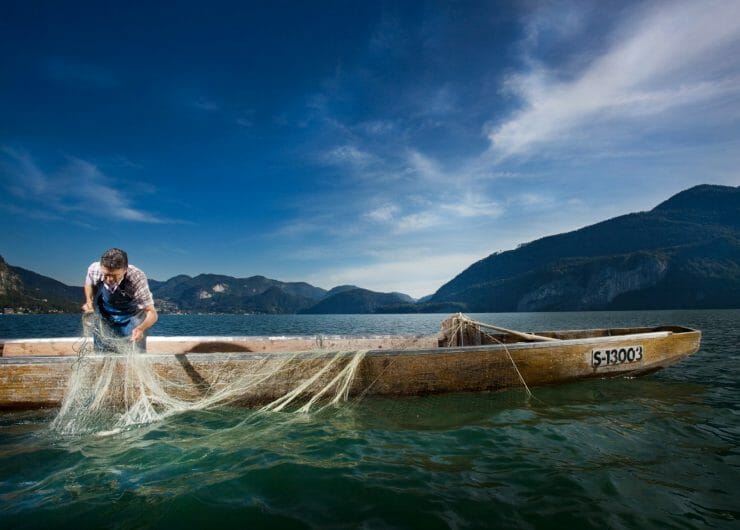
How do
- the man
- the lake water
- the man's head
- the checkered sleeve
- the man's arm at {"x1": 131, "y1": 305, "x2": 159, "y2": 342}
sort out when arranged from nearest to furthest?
the lake water < the man's head < the man < the man's arm at {"x1": 131, "y1": 305, "x2": 159, "y2": 342} < the checkered sleeve

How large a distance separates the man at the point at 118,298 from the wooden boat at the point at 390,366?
0.61 metres

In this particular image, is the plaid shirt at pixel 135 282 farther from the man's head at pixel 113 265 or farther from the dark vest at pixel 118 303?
the man's head at pixel 113 265

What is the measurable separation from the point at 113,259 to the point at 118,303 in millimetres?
1076

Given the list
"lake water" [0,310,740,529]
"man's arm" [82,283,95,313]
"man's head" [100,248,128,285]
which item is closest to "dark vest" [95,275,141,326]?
"man's arm" [82,283,95,313]

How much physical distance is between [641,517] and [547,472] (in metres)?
1.00

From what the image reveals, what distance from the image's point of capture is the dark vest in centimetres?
659

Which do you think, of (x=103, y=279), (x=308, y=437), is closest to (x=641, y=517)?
(x=308, y=437)

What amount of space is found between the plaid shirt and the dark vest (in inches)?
2.2

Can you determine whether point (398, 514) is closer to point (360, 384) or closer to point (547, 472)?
point (547, 472)

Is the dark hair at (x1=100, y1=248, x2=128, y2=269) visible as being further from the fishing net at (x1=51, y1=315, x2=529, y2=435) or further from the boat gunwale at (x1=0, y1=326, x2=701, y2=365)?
the boat gunwale at (x1=0, y1=326, x2=701, y2=365)

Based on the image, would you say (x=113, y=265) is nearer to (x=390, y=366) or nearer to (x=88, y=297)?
(x=88, y=297)

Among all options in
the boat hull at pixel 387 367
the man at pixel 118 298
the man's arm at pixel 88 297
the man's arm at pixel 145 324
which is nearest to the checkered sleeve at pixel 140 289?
the man at pixel 118 298

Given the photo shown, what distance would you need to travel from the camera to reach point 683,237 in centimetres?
19712

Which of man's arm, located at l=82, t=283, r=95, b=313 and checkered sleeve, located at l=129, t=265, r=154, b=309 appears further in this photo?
checkered sleeve, located at l=129, t=265, r=154, b=309
